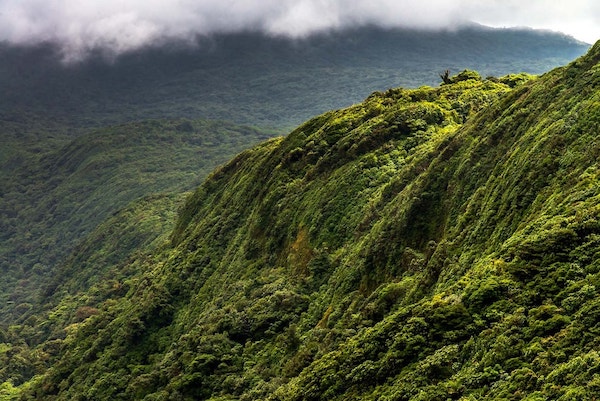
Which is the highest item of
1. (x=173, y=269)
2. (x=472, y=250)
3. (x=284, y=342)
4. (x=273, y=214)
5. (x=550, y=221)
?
(x=550, y=221)

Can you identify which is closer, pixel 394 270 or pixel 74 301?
pixel 394 270

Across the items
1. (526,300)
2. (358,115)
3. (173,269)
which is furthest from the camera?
(173,269)

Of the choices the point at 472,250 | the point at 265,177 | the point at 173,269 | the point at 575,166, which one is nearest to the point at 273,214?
the point at 265,177

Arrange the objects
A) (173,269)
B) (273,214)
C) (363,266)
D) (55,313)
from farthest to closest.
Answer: (55,313) < (173,269) < (273,214) < (363,266)

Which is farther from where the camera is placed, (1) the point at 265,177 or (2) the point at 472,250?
(1) the point at 265,177

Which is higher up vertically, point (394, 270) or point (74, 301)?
point (394, 270)

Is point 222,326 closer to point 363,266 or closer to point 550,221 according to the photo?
point 363,266

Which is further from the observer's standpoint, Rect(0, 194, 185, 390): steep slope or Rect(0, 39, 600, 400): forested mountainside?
Rect(0, 194, 185, 390): steep slope

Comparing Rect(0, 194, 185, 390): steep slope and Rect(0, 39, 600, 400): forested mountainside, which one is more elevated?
Rect(0, 39, 600, 400): forested mountainside
